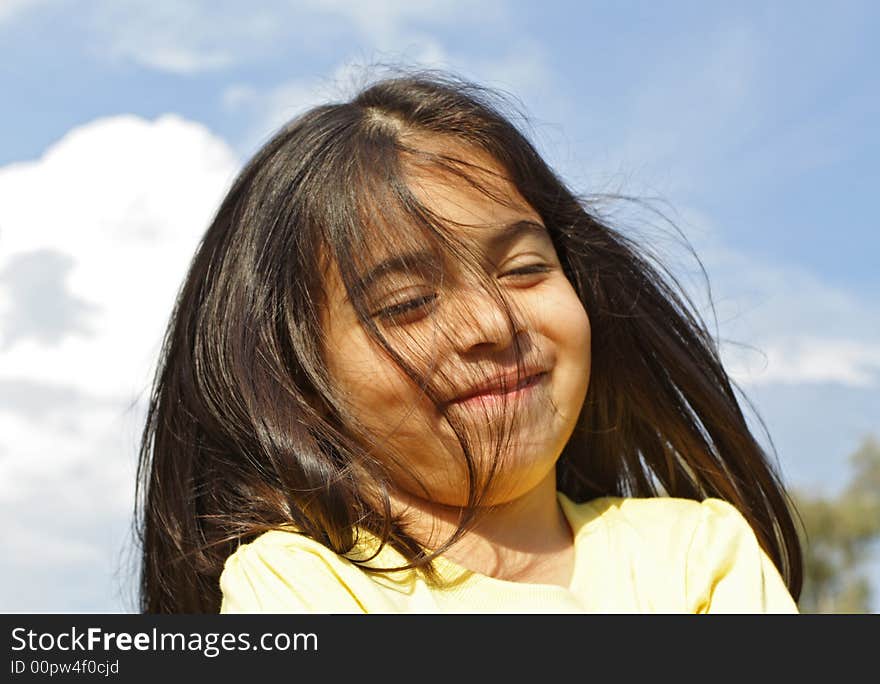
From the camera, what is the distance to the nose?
1.99 meters

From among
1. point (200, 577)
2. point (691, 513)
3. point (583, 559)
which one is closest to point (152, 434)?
point (200, 577)

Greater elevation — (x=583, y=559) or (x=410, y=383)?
(x=410, y=383)

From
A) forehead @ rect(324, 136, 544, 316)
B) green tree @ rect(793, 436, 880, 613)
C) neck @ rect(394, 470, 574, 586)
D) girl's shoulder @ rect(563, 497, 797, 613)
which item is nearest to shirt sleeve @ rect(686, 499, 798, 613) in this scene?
girl's shoulder @ rect(563, 497, 797, 613)

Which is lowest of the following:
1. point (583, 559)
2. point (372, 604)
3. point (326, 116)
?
Result: point (372, 604)

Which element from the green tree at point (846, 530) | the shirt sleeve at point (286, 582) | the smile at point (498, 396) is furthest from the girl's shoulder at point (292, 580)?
the green tree at point (846, 530)

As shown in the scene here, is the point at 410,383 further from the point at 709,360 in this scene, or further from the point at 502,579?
the point at 709,360

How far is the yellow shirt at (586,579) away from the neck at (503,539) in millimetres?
37

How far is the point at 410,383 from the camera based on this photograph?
199 centimetres

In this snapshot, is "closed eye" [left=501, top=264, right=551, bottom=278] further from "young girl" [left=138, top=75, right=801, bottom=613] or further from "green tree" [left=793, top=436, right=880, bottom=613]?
"green tree" [left=793, top=436, right=880, bottom=613]

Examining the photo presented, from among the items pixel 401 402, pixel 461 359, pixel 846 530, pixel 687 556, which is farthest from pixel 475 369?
pixel 846 530

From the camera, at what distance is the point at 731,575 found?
6.76 feet

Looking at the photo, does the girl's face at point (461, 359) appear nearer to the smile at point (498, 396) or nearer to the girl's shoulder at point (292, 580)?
the smile at point (498, 396)
